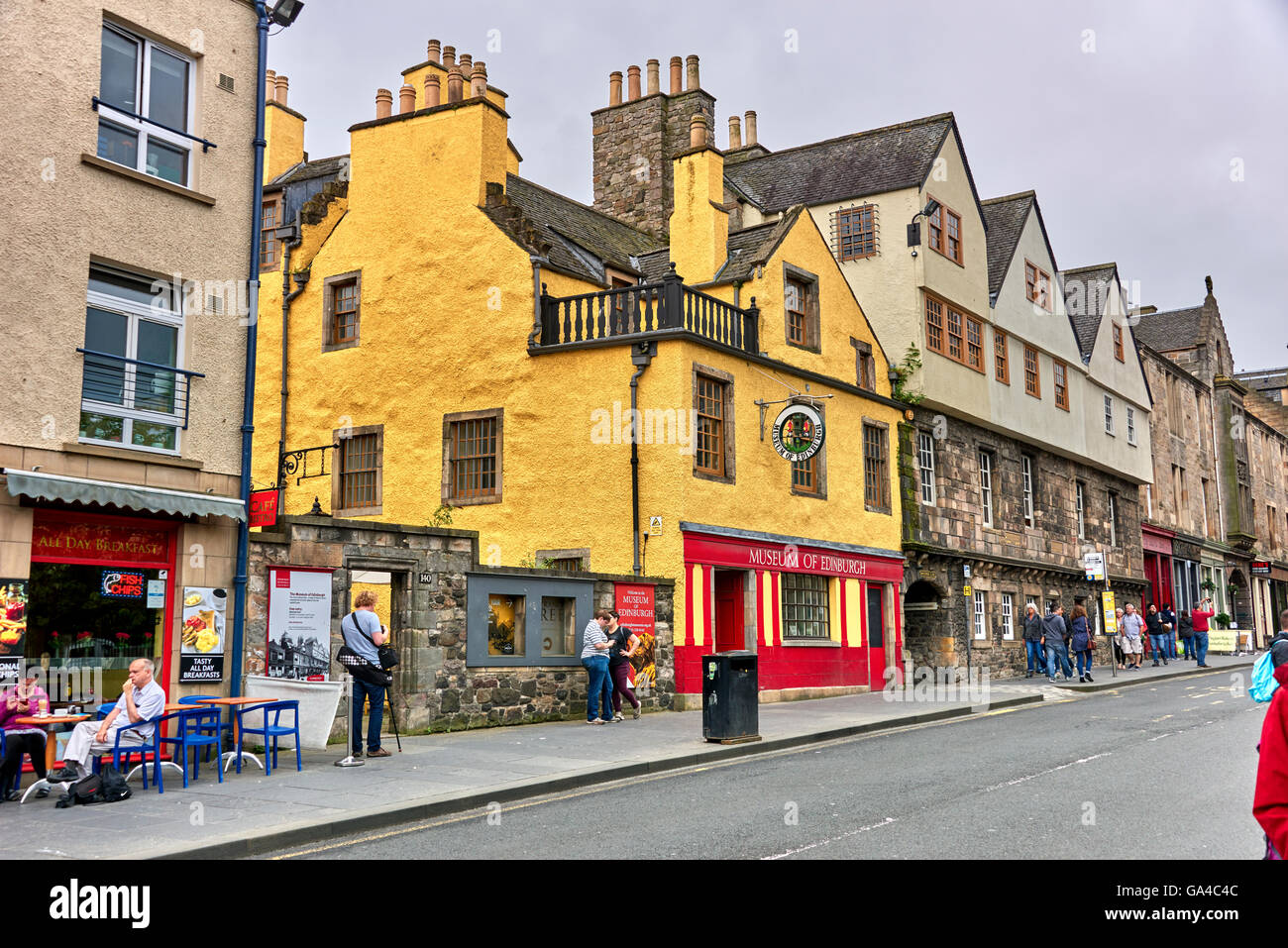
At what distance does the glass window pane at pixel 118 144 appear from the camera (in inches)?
517

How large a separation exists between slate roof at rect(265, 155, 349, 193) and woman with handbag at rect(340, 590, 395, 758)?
16.9 meters

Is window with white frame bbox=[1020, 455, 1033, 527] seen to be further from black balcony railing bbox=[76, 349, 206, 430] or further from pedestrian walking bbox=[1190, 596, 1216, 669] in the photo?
black balcony railing bbox=[76, 349, 206, 430]

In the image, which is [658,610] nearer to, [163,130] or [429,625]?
[429,625]

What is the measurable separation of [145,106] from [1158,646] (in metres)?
30.6

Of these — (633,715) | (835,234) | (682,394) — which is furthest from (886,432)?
(633,715)

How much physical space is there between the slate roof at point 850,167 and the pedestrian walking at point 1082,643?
1104 cm

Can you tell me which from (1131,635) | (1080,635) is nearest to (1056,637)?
(1080,635)

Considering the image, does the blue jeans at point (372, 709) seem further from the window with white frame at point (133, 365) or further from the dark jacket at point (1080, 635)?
the dark jacket at point (1080, 635)

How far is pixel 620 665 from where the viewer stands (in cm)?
1834

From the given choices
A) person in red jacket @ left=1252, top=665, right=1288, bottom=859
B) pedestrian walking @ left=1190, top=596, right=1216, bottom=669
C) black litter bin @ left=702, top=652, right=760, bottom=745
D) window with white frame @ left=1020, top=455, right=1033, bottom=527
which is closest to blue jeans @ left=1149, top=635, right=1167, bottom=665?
pedestrian walking @ left=1190, top=596, right=1216, bottom=669

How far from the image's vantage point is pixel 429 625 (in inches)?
619

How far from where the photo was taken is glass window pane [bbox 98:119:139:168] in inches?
517

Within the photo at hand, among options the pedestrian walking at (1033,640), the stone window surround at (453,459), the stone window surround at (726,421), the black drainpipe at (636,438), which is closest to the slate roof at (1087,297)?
the pedestrian walking at (1033,640)

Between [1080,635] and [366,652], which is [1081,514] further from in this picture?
[366,652]
